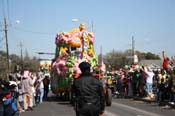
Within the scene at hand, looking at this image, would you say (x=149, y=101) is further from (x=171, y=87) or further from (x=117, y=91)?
(x=117, y=91)

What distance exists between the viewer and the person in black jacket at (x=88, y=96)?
26.9 feet

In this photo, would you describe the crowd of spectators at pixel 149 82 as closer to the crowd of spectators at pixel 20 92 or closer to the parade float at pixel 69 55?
the parade float at pixel 69 55

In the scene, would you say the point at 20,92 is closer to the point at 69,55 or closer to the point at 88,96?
the point at 69,55

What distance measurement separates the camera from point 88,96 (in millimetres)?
8258

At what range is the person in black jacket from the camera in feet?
26.9

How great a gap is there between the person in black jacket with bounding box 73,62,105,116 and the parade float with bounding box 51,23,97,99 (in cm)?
1409

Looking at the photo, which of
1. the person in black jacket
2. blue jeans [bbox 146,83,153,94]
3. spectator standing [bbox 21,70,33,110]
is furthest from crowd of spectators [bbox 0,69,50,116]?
blue jeans [bbox 146,83,153,94]

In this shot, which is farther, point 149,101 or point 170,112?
point 149,101

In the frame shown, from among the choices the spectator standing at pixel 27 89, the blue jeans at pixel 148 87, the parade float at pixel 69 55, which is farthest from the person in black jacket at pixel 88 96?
the blue jeans at pixel 148 87

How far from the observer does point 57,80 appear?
2425 cm

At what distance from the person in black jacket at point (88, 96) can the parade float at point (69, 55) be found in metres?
14.1

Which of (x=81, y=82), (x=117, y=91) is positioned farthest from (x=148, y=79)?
(x=81, y=82)

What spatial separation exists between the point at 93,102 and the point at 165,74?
1492 cm

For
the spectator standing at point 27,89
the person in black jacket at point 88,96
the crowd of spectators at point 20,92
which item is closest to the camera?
the person in black jacket at point 88,96
